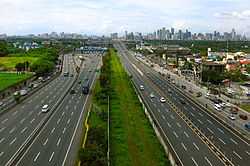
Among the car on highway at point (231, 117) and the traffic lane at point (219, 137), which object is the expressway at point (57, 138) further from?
the car on highway at point (231, 117)

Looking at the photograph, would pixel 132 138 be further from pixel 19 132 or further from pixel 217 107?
pixel 217 107

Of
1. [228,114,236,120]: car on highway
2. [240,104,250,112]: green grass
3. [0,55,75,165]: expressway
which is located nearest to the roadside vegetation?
[0,55,75,165]: expressway

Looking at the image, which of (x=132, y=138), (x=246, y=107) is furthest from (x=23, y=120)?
(x=246, y=107)

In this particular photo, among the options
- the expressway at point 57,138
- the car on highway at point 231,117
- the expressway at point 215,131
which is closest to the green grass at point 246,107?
the expressway at point 215,131

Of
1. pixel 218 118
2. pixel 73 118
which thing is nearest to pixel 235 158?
pixel 218 118

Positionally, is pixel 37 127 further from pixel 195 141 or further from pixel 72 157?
pixel 195 141

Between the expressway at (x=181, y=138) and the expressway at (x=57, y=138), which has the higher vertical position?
the expressway at (x=57, y=138)
